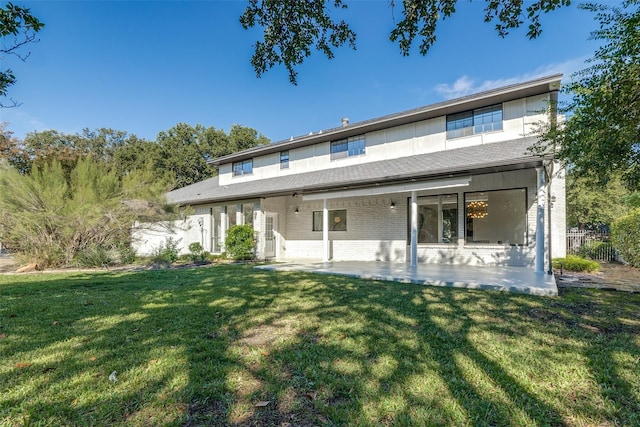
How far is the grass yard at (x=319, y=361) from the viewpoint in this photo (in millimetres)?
2340

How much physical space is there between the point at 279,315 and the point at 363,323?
136 cm

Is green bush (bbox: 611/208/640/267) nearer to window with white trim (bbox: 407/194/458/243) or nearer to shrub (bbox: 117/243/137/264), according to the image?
window with white trim (bbox: 407/194/458/243)

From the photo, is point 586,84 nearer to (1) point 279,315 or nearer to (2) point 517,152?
(2) point 517,152

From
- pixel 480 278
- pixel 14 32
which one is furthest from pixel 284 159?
pixel 14 32

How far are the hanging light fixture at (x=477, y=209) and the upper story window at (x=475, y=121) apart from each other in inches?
105

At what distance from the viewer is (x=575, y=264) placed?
10.1m

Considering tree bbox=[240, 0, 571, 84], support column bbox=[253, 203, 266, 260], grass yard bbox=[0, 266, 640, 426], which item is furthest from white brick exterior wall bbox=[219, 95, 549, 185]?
grass yard bbox=[0, 266, 640, 426]

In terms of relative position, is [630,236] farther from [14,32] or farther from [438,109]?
[14,32]

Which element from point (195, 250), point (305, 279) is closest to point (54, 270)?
point (195, 250)

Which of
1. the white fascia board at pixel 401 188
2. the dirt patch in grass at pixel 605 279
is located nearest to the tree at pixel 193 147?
the white fascia board at pixel 401 188

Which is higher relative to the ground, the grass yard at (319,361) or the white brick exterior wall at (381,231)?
the white brick exterior wall at (381,231)

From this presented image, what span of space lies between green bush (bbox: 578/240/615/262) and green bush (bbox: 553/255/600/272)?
15.6 feet

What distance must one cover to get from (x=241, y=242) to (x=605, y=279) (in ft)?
42.3

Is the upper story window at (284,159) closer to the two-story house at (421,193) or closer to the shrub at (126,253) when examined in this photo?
A: the two-story house at (421,193)
